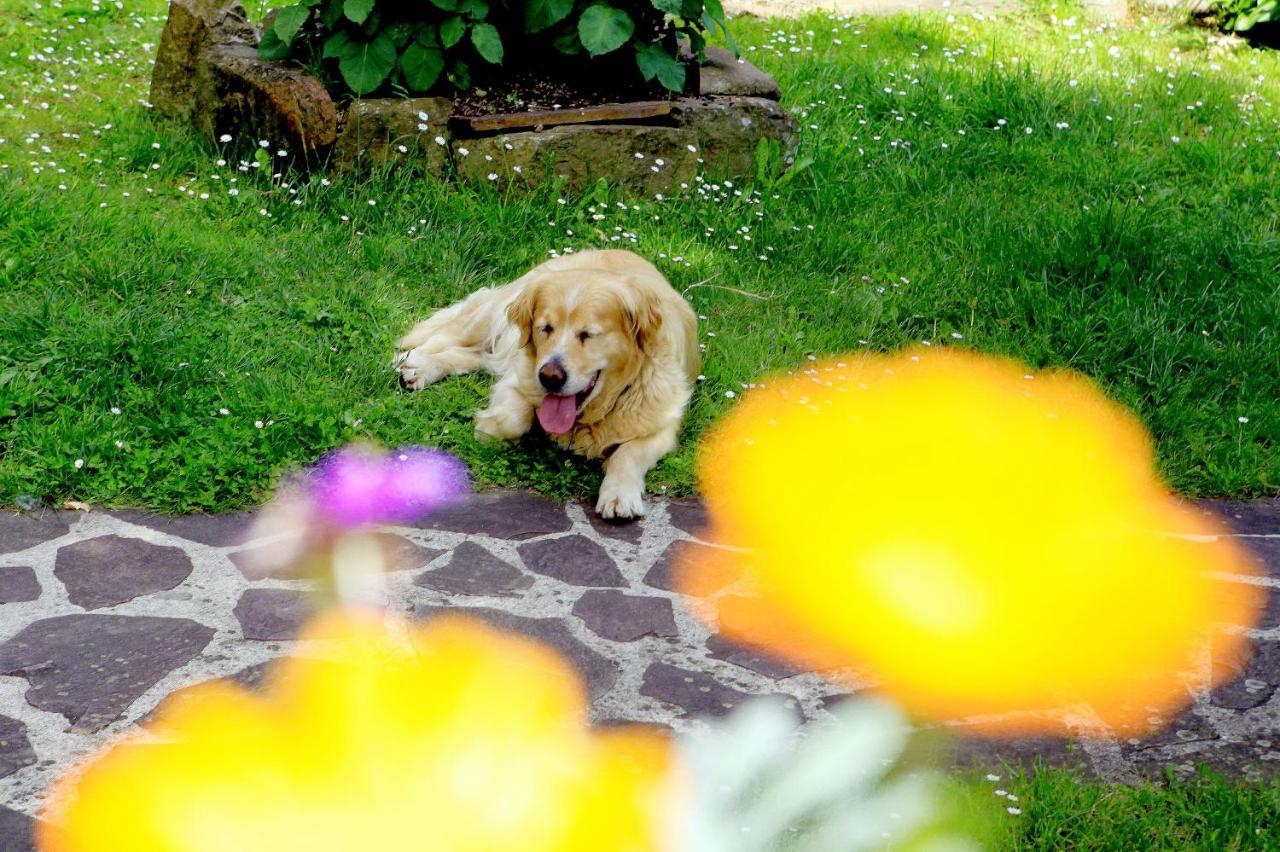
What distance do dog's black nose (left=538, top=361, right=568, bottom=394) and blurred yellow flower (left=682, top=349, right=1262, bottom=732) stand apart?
771mm

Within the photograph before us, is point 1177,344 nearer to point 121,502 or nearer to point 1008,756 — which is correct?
point 1008,756

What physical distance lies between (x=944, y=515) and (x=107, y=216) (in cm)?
418

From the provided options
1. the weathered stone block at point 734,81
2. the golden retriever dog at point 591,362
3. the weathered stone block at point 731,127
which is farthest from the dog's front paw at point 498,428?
the weathered stone block at point 734,81

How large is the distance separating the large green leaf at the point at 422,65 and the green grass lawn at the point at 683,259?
549 mm

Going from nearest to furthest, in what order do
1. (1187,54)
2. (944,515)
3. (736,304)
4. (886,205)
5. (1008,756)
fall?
(1008,756), (944,515), (736,304), (886,205), (1187,54)

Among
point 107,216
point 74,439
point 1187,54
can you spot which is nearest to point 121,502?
point 74,439

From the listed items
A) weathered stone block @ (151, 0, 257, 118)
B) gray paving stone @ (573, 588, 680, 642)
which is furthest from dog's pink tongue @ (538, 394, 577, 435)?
weathered stone block @ (151, 0, 257, 118)

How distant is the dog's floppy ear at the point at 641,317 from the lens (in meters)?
4.80

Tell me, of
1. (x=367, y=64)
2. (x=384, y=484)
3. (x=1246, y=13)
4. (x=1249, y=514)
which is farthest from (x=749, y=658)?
(x=1246, y=13)

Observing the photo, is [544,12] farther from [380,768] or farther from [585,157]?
[380,768]

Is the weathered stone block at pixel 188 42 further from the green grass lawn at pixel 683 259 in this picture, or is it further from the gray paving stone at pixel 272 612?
the gray paving stone at pixel 272 612

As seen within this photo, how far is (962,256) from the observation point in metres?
6.70

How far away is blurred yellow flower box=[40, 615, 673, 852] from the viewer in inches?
120

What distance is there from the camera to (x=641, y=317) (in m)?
4.86
